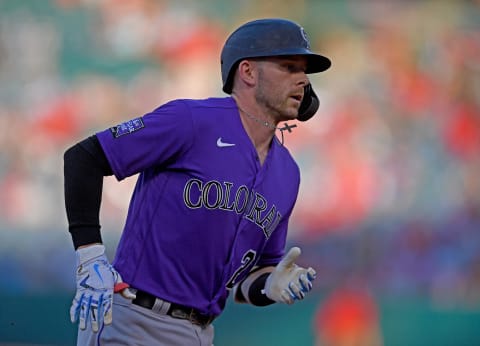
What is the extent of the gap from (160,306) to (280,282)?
15.8 inches

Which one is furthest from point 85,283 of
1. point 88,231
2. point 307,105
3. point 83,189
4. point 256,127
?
point 307,105

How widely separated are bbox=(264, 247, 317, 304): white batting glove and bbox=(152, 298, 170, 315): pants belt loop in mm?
379

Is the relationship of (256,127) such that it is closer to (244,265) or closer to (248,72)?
(248,72)

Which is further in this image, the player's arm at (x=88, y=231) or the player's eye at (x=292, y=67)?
the player's eye at (x=292, y=67)

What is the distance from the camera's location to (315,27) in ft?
17.3

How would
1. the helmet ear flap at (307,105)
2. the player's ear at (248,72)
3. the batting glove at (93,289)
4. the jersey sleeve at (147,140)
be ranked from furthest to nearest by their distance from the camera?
the helmet ear flap at (307,105) < the player's ear at (248,72) < the jersey sleeve at (147,140) < the batting glove at (93,289)

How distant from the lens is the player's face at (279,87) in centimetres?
288

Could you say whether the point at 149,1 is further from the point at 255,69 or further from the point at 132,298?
the point at 132,298

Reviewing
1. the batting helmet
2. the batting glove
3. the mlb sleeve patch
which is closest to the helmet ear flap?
the batting helmet

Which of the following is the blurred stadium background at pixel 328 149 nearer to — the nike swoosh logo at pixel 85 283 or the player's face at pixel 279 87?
the player's face at pixel 279 87

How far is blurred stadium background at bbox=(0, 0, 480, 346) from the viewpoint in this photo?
17.3 ft

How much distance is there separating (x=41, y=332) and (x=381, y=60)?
2510mm

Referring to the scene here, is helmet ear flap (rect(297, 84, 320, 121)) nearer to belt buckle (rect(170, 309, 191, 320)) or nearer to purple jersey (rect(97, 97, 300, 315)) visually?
purple jersey (rect(97, 97, 300, 315))

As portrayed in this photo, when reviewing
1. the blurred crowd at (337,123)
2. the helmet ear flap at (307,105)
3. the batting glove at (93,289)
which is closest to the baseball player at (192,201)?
the batting glove at (93,289)
